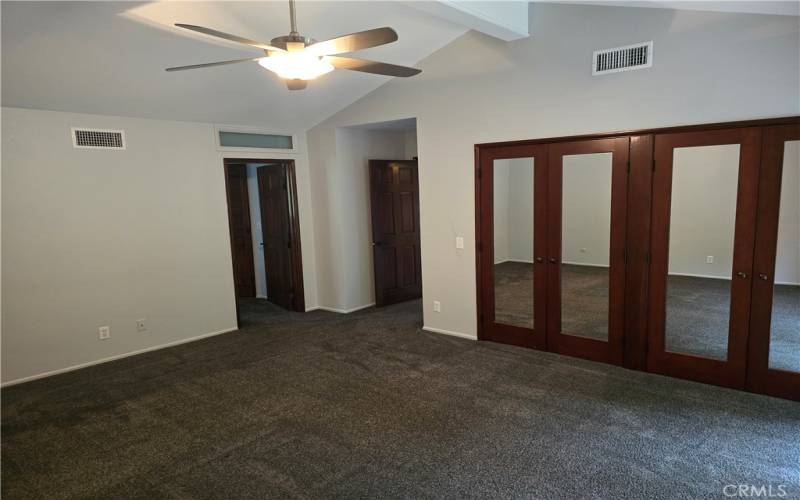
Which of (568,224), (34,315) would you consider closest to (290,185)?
(34,315)

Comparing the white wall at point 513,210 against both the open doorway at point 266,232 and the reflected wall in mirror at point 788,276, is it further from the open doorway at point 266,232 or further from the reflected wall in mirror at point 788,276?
the open doorway at point 266,232

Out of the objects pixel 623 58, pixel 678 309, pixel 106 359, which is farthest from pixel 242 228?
pixel 678 309

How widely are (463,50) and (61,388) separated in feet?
15.9

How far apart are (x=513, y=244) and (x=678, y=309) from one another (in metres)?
1.51

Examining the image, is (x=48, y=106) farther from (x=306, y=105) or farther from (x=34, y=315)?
(x=306, y=105)

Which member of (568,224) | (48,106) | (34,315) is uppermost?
(48,106)

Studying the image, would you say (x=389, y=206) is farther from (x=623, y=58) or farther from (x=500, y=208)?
(x=623, y=58)

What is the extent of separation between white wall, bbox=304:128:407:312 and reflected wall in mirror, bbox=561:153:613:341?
2.92 m

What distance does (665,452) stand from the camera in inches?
110

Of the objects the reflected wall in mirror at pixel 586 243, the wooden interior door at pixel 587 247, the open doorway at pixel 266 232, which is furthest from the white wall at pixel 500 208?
the open doorway at pixel 266 232

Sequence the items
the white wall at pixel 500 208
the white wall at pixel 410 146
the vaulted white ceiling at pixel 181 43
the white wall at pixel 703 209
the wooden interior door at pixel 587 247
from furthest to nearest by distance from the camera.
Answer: the white wall at pixel 410 146 → the white wall at pixel 500 208 → the wooden interior door at pixel 587 247 → the white wall at pixel 703 209 → the vaulted white ceiling at pixel 181 43

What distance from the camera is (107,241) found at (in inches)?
180

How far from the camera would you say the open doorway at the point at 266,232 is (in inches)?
242

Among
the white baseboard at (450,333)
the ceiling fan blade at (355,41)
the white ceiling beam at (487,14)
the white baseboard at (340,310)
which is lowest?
the white baseboard at (450,333)
